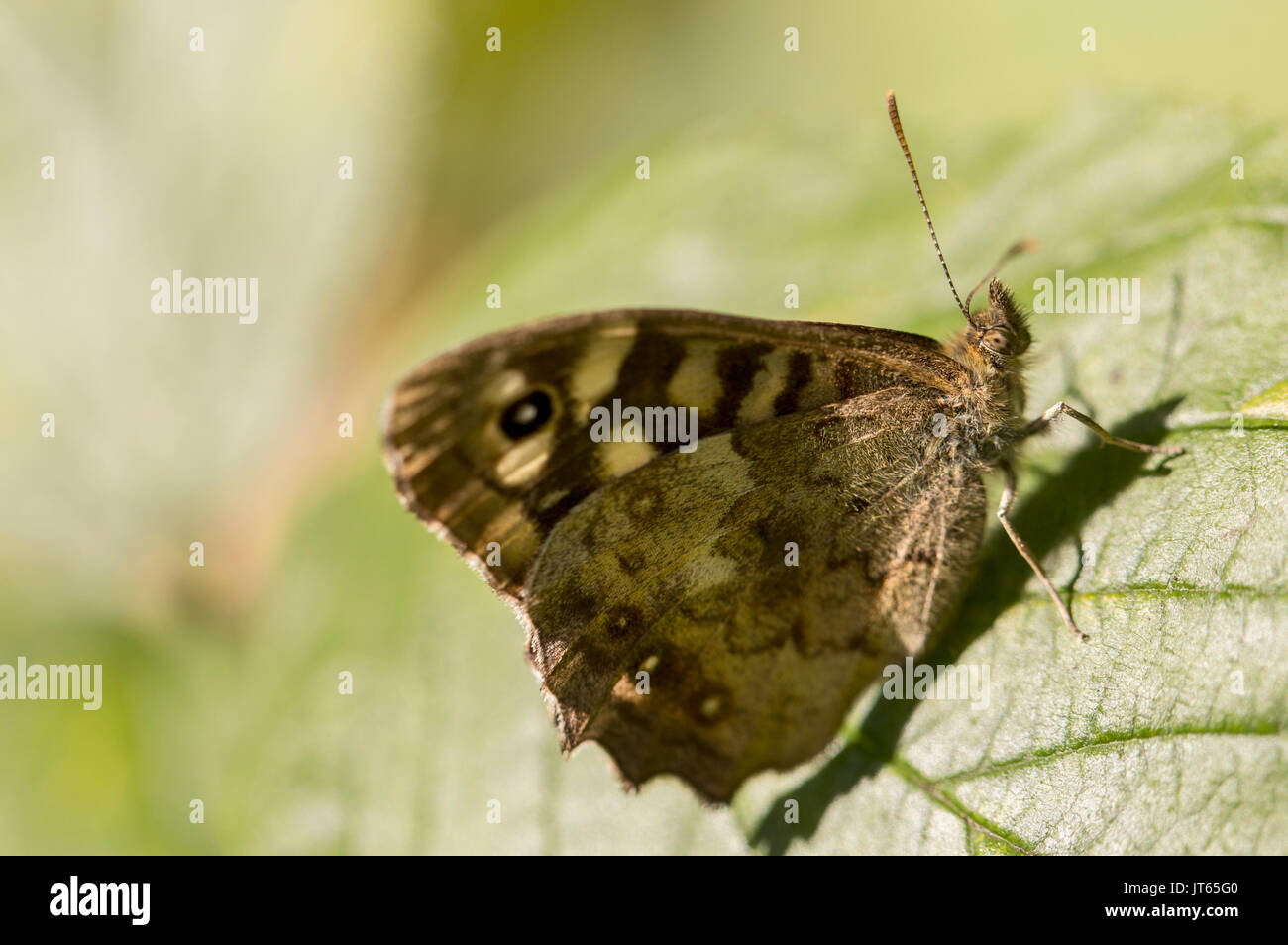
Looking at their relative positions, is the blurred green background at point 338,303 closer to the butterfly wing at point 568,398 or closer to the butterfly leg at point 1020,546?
the butterfly leg at point 1020,546

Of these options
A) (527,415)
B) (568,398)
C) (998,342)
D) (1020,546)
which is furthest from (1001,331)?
(527,415)

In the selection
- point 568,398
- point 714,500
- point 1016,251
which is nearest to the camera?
point 568,398

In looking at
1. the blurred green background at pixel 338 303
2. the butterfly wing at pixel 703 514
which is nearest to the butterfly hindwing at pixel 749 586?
the butterfly wing at pixel 703 514

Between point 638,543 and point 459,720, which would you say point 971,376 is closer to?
point 638,543

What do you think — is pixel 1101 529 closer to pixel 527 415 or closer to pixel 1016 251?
pixel 1016 251

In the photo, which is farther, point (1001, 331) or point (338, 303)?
point (338, 303)

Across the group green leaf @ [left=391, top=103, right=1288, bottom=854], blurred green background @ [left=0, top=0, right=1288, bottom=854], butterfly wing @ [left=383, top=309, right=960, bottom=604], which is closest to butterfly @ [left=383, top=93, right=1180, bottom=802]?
butterfly wing @ [left=383, top=309, right=960, bottom=604]
